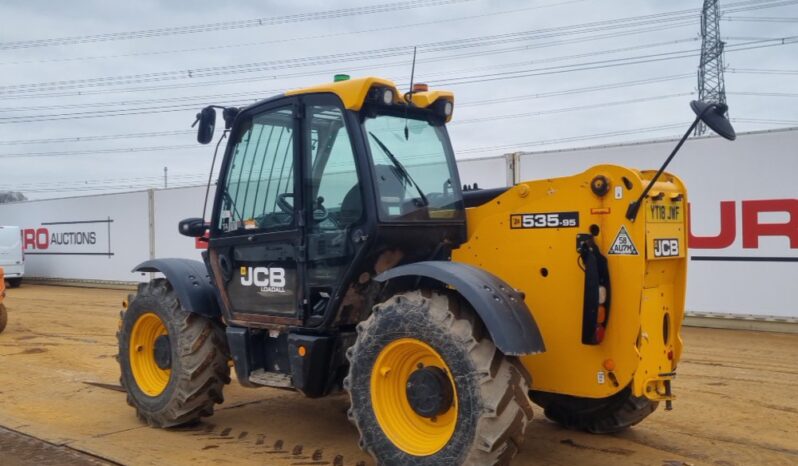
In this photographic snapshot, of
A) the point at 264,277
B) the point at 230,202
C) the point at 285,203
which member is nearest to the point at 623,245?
the point at 285,203

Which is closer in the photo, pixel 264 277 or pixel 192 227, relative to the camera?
pixel 264 277

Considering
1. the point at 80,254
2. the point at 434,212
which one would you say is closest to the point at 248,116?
the point at 434,212

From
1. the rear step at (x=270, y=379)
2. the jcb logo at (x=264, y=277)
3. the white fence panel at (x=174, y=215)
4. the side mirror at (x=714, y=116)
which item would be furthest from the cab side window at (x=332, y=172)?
the white fence panel at (x=174, y=215)

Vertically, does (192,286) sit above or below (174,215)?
below

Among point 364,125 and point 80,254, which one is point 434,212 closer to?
point 364,125

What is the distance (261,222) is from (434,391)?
1.99 meters

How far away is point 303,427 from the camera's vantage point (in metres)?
5.64

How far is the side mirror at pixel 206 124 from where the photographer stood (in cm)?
545

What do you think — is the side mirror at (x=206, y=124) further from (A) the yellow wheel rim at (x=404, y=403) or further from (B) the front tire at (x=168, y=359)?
(A) the yellow wheel rim at (x=404, y=403)

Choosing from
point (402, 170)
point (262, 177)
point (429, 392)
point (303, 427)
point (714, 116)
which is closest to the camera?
point (714, 116)

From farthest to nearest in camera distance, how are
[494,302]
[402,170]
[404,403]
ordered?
1. [402,170]
2. [404,403]
3. [494,302]

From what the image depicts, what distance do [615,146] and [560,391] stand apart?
804 centimetres

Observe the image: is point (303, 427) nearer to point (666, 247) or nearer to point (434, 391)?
point (434, 391)

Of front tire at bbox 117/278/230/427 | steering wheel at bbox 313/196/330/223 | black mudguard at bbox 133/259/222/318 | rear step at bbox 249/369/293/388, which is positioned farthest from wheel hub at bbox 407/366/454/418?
black mudguard at bbox 133/259/222/318
